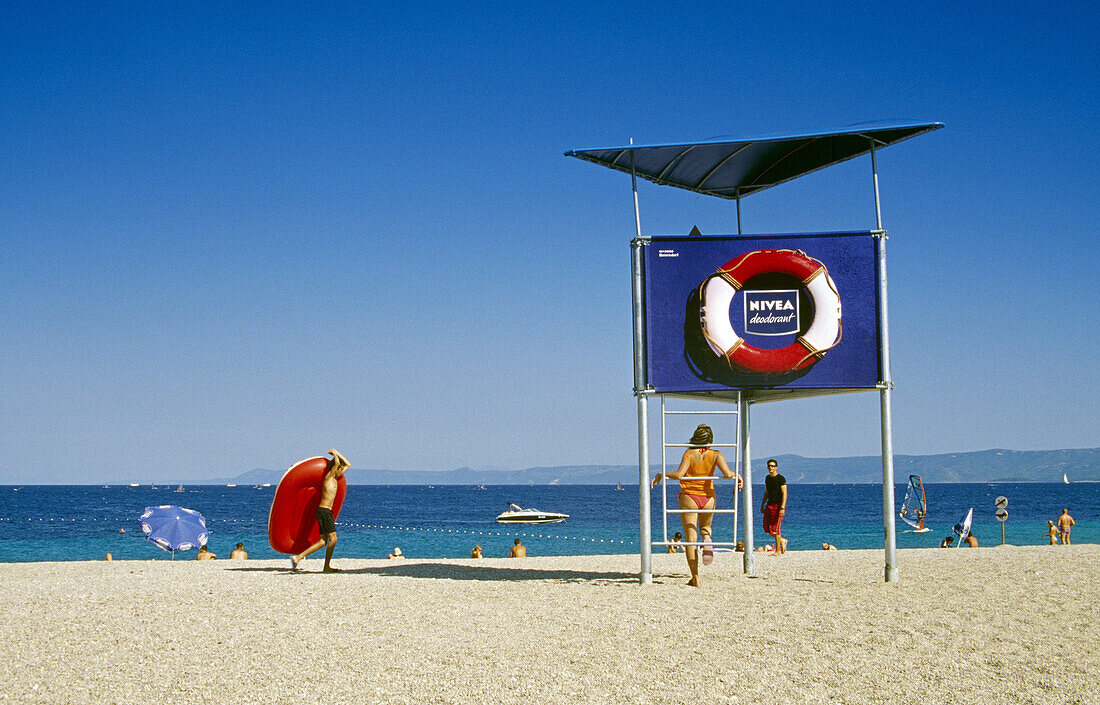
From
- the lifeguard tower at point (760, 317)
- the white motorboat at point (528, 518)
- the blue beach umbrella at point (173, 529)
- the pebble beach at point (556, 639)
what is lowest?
the white motorboat at point (528, 518)

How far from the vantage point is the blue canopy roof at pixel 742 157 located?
10.6m

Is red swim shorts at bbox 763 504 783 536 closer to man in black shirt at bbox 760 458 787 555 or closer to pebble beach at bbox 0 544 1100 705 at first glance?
man in black shirt at bbox 760 458 787 555

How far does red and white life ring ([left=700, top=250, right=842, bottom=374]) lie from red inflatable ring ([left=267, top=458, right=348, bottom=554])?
5.40 metres

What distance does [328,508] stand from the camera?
1216cm

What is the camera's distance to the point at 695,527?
396 inches

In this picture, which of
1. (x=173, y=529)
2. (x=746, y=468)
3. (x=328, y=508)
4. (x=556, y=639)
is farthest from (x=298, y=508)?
(x=556, y=639)

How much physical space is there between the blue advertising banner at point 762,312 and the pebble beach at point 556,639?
2287 mm

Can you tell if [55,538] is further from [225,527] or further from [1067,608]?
[1067,608]

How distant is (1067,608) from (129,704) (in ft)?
23.8

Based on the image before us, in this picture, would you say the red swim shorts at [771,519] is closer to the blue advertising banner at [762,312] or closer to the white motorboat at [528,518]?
the blue advertising banner at [762,312]

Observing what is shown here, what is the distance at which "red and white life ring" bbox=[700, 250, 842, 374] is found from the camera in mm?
10320

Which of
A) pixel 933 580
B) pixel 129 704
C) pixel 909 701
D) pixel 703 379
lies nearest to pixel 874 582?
pixel 933 580

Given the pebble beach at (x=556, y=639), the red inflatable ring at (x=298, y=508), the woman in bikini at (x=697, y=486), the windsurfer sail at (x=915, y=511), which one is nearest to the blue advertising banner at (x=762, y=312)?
the woman in bikini at (x=697, y=486)

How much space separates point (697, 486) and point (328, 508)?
4.87 m
